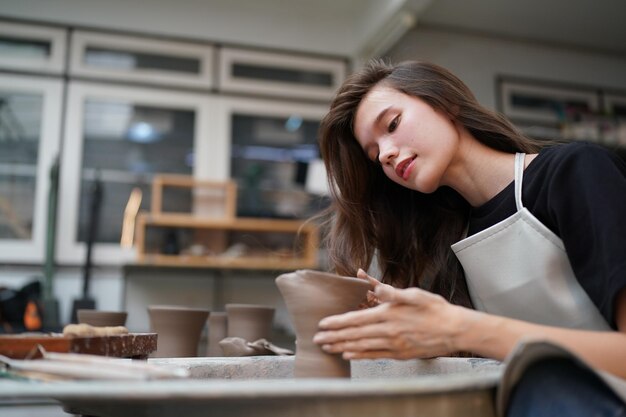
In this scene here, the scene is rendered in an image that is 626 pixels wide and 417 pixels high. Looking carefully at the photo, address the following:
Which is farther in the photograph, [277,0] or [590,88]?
[590,88]

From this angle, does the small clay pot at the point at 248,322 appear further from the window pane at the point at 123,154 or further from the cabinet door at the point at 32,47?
the cabinet door at the point at 32,47

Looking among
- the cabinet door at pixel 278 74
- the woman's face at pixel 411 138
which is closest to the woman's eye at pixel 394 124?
the woman's face at pixel 411 138

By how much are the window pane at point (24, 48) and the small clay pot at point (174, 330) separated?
11.6ft

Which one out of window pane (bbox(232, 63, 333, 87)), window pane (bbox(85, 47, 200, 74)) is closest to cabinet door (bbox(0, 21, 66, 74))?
window pane (bbox(85, 47, 200, 74))

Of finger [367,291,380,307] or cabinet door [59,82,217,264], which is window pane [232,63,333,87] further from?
finger [367,291,380,307]

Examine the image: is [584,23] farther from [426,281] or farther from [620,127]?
[426,281]

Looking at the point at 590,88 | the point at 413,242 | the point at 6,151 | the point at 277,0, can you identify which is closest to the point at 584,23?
the point at 590,88

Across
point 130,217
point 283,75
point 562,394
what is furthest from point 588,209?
point 283,75

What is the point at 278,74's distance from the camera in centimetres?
479

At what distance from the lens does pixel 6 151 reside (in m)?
4.23

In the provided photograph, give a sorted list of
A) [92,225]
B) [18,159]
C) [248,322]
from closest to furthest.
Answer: [248,322] → [92,225] → [18,159]

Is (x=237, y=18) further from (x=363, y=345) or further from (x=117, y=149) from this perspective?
(x=363, y=345)

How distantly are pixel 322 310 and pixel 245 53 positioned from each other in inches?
162

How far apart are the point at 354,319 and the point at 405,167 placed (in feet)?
1.68
